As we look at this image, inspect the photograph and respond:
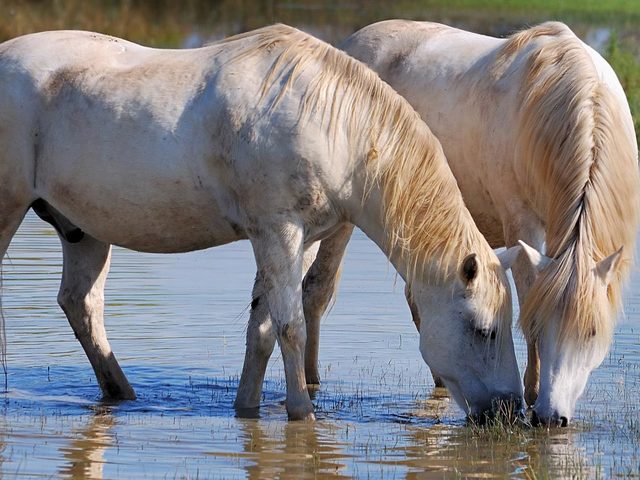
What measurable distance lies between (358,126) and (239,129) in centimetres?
60

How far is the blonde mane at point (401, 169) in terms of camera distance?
649cm

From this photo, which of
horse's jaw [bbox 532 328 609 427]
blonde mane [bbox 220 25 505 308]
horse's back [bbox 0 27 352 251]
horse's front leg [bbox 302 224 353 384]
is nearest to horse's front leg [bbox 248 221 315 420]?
horse's back [bbox 0 27 352 251]

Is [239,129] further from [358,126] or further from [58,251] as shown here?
[58,251]

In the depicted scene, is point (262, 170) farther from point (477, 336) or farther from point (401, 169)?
point (477, 336)

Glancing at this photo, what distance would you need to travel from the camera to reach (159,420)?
22.5 feet

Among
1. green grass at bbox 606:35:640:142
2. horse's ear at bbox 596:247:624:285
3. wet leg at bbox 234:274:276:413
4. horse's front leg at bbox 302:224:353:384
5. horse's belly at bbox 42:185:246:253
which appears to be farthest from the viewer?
green grass at bbox 606:35:640:142

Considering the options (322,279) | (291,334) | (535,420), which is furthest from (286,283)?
(322,279)

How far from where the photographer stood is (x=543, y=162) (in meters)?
6.87

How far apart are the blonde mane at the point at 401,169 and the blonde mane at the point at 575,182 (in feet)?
1.21

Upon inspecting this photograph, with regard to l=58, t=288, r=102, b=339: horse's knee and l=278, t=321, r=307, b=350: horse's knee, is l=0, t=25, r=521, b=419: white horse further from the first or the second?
l=58, t=288, r=102, b=339: horse's knee

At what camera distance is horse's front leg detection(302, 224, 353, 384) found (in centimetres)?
843

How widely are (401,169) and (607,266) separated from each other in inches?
44.0

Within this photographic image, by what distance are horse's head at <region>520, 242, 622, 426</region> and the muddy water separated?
0.19 m

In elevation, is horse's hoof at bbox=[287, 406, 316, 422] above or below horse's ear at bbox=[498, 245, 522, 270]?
below
